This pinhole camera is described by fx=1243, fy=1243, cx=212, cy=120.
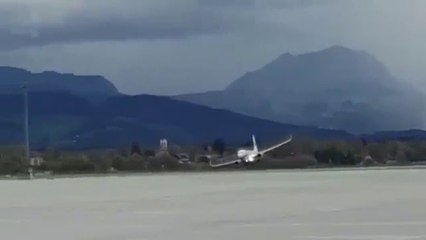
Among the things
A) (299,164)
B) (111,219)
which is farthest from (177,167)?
(111,219)

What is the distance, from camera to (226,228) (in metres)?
28.2

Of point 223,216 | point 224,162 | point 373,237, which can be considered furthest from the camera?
point 224,162

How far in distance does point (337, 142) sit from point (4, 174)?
128ft

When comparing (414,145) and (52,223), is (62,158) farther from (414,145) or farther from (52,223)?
(52,223)

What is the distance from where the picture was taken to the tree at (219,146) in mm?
129200

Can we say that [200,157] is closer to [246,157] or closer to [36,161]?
[246,157]

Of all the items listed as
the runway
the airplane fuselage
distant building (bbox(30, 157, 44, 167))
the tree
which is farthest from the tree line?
the runway

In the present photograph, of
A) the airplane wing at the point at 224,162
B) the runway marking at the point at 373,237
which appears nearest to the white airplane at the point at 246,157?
the airplane wing at the point at 224,162

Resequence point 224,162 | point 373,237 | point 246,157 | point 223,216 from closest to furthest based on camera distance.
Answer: point 373,237
point 223,216
point 246,157
point 224,162

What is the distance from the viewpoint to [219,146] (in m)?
132

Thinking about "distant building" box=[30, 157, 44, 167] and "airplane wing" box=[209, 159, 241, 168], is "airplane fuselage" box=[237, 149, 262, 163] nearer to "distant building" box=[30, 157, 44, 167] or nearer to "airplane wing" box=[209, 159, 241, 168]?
"airplane wing" box=[209, 159, 241, 168]

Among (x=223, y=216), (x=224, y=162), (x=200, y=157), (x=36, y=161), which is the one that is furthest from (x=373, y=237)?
(x=200, y=157)

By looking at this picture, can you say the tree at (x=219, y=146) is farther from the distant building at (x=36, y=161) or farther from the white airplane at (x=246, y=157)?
the distant building at (x=36, y=161)

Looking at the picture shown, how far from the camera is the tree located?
424 feet
